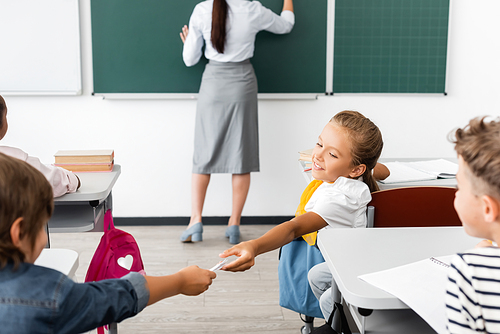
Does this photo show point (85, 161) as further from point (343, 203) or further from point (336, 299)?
point (336, 299)

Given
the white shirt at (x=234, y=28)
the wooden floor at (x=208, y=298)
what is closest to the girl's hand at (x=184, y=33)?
the white shirt at (x=234, y=28)

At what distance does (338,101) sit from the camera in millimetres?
3834

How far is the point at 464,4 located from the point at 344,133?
2.63 meters

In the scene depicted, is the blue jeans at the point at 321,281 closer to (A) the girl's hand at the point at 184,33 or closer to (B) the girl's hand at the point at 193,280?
(B) the girl's hand at the point at 193,280

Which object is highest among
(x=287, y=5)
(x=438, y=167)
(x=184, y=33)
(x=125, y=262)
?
(x=287, y=5)

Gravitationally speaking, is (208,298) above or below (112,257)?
below

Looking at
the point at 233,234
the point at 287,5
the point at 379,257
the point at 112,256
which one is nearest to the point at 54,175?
the point at 112,256

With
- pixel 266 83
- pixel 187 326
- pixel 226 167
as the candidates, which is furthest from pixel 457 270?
pixel 266 83

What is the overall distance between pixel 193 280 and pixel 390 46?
3.02m

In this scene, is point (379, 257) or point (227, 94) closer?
point (379, 257)

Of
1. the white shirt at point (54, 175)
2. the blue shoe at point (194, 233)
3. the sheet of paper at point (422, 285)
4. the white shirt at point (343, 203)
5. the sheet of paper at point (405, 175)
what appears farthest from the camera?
the blue shoe at point (194, 233)

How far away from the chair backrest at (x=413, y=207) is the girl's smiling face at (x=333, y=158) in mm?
141

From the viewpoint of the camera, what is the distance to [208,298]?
2707 mm

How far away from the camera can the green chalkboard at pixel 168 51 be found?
3.63m
